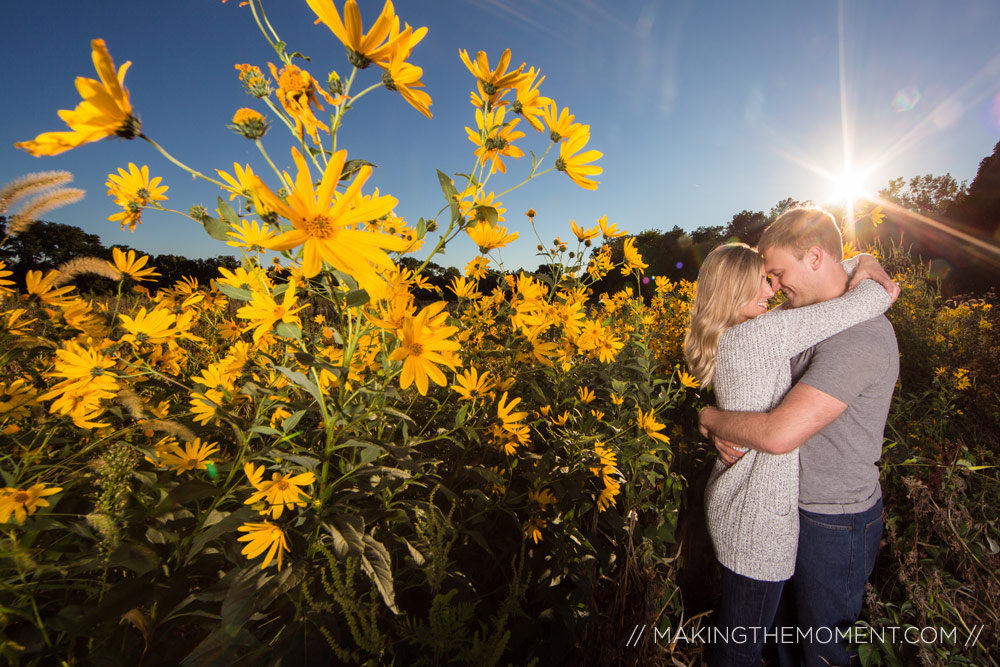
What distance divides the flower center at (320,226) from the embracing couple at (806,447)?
154 centimetres

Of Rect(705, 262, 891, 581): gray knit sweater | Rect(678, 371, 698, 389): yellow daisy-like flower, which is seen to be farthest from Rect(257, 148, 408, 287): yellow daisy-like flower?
Rect(678, 371, 698, 389): yellow daisy-like flower

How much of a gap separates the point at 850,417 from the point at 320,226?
1.87 m

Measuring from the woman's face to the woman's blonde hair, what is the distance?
0.07 feet

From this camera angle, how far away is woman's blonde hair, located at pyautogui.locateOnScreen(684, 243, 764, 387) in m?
1.88

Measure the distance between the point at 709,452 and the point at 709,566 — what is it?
0.68 m

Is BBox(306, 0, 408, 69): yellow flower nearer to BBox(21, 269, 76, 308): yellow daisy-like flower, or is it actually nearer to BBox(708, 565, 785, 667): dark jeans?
BBox(21, 269, 76, 308): yellow daisy-like flower

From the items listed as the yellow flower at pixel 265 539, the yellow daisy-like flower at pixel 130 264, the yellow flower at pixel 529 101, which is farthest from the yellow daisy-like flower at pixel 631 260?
the yellow daisy-like flower at pixel 130 264

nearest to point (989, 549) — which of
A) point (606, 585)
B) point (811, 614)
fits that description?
point (811, 614)

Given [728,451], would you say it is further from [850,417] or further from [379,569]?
[379,569]

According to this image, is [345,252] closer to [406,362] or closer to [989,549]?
[406,362]

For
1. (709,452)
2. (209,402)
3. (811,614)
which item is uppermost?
(209,402)

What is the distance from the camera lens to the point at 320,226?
69cm

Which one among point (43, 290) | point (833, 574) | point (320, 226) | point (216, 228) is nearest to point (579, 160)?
point (320, 226)

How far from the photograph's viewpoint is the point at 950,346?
458cm
